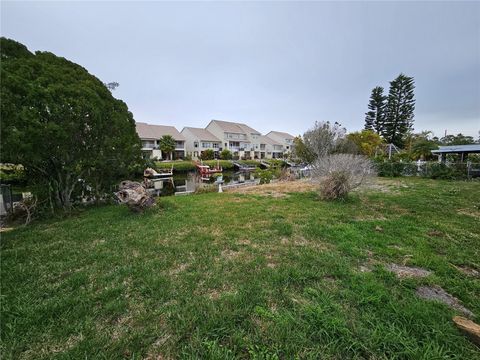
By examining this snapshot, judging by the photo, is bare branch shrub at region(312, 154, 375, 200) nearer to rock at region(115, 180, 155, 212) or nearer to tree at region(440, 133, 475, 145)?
rock at region(115, 180, 155, 212)

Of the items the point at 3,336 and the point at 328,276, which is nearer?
the point at 3,336

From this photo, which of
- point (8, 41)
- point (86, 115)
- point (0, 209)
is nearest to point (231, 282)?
point (86, 115)

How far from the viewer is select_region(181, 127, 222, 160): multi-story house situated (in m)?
42.6

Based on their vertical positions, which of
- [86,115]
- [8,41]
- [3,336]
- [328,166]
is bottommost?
[3,336]

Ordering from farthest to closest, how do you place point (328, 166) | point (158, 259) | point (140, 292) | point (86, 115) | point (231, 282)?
1. point (328, 166)
2. point (86, 115)
3. point (158, 259)
4. point (231, 282)
5. point (140, 292)

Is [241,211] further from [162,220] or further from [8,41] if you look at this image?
[8,41]

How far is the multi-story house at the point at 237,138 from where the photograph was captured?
46.6 metres

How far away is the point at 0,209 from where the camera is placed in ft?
20.7

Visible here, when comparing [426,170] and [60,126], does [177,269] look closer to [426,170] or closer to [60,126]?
[60,126]

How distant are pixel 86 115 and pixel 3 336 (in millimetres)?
5918

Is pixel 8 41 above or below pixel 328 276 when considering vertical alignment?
above

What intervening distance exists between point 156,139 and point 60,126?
3230 cm

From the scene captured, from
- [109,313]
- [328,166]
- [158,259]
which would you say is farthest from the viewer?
[328,166]

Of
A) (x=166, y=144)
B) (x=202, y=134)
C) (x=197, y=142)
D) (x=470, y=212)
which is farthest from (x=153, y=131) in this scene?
(x=470, y=212)
